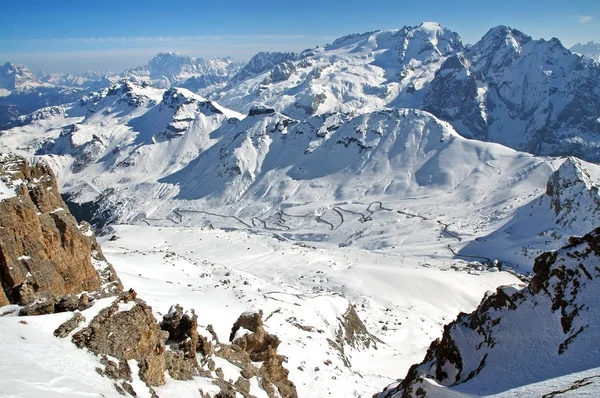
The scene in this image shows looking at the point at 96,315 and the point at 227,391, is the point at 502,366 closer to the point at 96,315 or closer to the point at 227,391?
the point at 227,391

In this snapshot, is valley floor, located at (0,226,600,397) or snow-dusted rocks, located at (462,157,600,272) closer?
valley floor, located at (0,226,600,397)

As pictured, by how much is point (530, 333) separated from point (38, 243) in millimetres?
33706

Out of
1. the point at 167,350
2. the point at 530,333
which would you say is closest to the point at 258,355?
the point at 167,350

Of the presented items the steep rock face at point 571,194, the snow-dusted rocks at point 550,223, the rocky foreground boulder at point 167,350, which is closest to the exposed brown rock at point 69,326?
the rocky foreground boulder at point 167,350

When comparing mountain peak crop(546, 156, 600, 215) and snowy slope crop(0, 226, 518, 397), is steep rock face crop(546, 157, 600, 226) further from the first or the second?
snowy slope crop(0, 226, 518, 397)

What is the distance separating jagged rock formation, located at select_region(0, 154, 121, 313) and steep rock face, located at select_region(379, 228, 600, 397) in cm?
2506

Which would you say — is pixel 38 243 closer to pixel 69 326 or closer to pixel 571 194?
pixel 69 326

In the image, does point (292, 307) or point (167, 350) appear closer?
point (167, 350)

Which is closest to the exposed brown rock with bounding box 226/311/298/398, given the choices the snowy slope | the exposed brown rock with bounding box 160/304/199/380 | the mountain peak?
the snowy slope

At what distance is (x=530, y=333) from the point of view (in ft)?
76.1

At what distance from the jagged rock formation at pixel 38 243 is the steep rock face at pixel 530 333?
25.1 metres

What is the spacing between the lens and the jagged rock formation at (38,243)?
3025 cm

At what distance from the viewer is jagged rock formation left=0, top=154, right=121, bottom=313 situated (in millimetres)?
30250

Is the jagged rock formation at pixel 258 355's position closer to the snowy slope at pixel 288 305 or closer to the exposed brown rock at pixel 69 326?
the snowy slope at pixel 288 305
